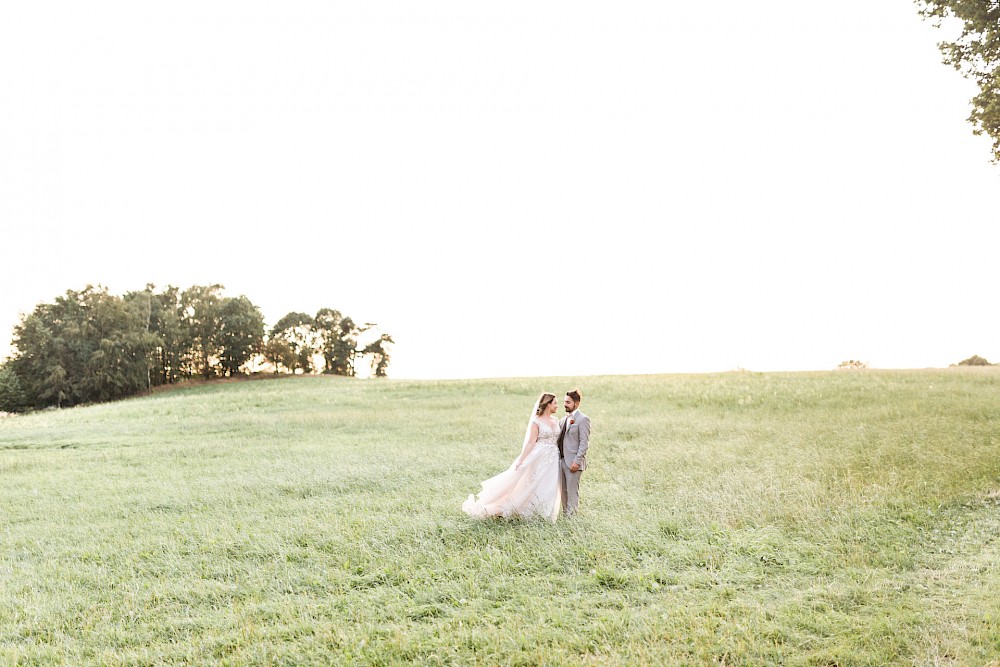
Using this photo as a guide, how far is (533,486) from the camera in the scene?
1191 cm

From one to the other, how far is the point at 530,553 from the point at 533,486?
1864 millimetres

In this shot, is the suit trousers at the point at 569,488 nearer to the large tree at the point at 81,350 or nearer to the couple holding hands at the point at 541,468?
the couple holding hands at the point at 541,468

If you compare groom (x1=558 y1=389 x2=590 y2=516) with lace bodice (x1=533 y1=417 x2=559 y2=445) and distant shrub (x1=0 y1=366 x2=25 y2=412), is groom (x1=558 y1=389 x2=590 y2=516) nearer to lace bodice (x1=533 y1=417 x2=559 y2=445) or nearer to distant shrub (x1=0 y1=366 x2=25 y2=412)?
lace bodice (x1=533 y1=417 x2=559 y2=445)

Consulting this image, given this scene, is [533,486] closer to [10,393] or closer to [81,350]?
[81,350]

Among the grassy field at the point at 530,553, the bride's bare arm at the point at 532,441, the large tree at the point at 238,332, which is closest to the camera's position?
the grassy field at the point at 530,553

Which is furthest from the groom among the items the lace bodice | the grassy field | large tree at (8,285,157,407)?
large tree at (8,285,157,407)

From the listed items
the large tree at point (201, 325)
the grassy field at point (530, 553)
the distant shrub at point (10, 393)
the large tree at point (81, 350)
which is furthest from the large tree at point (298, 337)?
the grassy field at point (530, 553)

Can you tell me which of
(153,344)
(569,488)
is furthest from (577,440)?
(153,344)

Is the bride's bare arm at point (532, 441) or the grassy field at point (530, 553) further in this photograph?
the bride's bare arm at point (532, 441)

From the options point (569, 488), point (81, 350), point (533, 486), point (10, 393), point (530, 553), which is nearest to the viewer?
point (530, 553)

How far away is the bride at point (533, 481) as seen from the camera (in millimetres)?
11930

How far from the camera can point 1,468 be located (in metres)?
22.2

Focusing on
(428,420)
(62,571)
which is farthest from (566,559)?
(428,420)

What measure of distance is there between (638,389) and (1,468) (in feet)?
92.0
